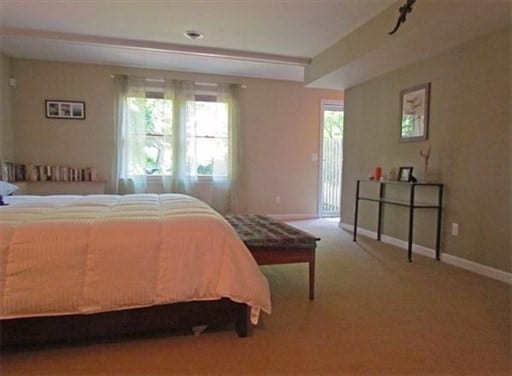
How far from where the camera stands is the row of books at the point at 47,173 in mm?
4967

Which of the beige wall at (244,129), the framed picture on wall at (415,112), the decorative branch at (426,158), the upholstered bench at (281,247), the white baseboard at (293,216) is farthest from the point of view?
the white baseboard at (293,216)

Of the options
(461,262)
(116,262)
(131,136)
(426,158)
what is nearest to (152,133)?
(131,136)

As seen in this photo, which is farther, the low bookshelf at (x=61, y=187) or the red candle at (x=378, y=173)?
the low bookshelf at (x=61, y=187)

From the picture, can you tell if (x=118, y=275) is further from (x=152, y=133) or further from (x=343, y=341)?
(x=152, y=133)

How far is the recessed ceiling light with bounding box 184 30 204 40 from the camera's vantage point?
4094 millimetres

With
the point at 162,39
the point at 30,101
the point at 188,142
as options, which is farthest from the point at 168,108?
the point at 30,101

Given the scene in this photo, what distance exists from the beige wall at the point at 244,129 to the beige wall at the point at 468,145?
1.92 meters

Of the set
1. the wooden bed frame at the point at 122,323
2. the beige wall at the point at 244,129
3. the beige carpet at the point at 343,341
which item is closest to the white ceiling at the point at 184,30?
the beige wall at the point at 244,129

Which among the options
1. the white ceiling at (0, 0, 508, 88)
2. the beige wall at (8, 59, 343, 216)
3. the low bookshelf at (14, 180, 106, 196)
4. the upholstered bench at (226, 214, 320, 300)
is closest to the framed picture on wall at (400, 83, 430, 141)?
the white ceiling at (0, 0, 508, 88)

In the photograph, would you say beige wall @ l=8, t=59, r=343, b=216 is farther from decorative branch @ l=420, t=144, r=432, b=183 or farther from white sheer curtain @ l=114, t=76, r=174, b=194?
decorative branch @ l=420, t=144, r=432, b=183

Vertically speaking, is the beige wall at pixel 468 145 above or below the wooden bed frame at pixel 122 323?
above

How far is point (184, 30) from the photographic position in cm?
404

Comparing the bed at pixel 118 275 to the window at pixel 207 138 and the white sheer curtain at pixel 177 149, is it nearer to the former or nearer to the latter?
the white sheer curtain at pixel 177 149

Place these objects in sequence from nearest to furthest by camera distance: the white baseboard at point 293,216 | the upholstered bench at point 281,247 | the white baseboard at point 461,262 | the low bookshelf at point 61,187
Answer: the upholstered bench at point 281,247
the white baseboard at point 461,262
the low bookshelf at point 61,187
the white baseboard at point 293,216
